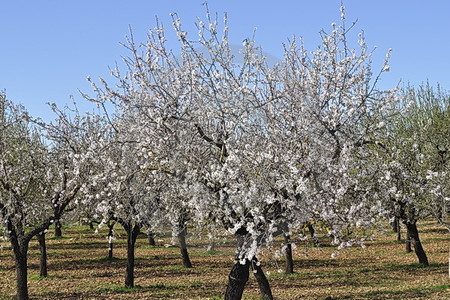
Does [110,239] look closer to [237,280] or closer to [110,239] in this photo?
[110,239]

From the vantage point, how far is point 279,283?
21172 millimetres

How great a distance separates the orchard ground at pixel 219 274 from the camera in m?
18.5

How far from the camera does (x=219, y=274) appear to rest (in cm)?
2434

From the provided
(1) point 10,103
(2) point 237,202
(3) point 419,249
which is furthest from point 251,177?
(3) point 419,249

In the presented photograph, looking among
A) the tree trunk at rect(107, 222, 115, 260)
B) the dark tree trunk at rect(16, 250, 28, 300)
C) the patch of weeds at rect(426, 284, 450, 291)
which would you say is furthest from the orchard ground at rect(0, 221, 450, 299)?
the dark tree trunk at rect(16, 250, 28, 300)

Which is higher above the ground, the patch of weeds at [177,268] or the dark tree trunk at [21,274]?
the dark tree trunk at [21,274]

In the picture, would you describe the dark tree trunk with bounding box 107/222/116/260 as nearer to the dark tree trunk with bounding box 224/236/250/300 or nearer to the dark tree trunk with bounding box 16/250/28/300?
the dark tree trunk with bounding box 16/250/28/300

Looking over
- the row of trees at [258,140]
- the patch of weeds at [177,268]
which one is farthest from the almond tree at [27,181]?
the patch of weeds at [177,268]

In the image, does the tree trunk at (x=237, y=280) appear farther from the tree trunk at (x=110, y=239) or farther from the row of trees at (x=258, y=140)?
the tree trunk at (x=110, y=239)

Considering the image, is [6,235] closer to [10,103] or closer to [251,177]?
[10,103]

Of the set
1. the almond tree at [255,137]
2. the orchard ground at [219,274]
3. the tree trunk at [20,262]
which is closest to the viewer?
the almond tree at [255,137]

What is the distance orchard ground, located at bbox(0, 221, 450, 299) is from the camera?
18.5 m

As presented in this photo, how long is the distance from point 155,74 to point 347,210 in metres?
5.61

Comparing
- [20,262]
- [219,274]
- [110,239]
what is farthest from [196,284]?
[20,262]
